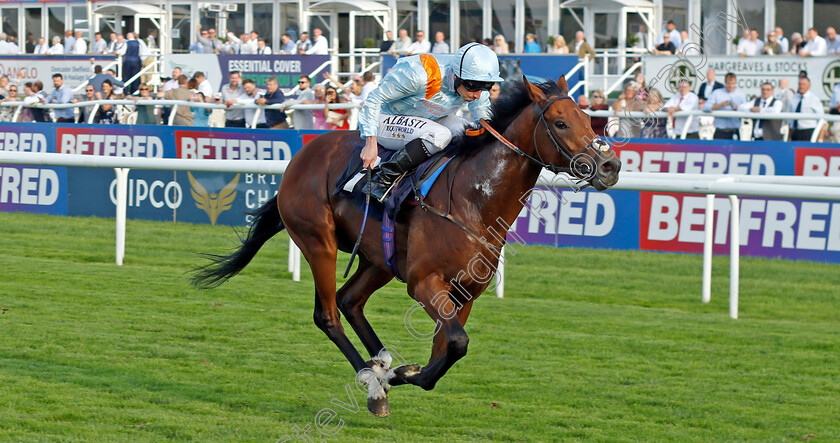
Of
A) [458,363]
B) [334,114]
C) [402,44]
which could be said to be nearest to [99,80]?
[402,44]

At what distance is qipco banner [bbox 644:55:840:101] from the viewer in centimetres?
1315

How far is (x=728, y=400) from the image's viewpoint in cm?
505

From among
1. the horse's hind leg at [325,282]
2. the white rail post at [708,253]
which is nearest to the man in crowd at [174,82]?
the white rail post at [708,253]

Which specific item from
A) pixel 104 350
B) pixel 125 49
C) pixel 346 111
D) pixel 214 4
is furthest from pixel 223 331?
pixel 214 4

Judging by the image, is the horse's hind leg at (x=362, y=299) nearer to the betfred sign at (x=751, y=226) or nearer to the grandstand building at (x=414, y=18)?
the betfred sign at (x=751, y=226)

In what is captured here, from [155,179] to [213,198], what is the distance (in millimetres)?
739


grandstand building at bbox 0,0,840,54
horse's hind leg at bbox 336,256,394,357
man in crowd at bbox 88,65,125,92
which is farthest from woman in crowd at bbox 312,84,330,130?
horse's hind leg at bbox 336,256,394,357

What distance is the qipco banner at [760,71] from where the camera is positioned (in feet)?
43.1

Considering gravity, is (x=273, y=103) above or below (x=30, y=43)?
below

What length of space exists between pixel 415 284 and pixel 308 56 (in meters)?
14.2

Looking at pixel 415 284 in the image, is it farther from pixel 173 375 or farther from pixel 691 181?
pixel 691 181

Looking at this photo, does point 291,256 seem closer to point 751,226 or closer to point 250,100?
point 751,226

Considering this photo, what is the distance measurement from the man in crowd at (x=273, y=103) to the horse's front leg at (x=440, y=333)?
943 cm

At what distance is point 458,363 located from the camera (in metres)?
5.75
